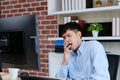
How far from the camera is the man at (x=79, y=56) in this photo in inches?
69.0

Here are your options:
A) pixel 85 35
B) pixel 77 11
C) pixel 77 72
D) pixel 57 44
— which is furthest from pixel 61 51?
pixel 77 72

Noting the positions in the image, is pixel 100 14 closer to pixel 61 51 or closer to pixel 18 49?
pixel 61 51

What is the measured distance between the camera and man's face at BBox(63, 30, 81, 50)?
1.93 m

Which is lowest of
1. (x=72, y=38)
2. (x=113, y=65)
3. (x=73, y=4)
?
(x=113, y=65)

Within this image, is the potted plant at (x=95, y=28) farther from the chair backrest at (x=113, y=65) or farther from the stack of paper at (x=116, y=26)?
the chair backrest at (x=113, y=65)

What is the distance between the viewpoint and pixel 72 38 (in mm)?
1931

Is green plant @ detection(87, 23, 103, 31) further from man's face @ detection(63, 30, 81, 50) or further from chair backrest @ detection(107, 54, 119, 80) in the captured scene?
man's face @ detection(63, 30, 81, 50)

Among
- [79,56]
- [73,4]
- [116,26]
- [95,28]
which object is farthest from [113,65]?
[73,4]

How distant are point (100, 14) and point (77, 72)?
4.14 feet

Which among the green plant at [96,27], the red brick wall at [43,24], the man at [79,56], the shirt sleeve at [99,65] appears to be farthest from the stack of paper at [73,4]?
the shirt sleeve at [99,65]

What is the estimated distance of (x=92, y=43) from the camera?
1885 mm

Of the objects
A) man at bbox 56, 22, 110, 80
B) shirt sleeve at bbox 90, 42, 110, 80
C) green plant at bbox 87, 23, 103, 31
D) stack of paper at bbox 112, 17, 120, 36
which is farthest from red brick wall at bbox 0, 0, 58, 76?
shirt sleeve at bbox 90, 42, 110, 80

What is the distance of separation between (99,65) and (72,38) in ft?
1.18

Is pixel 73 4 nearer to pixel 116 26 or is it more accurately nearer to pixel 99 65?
pixel 116 26
